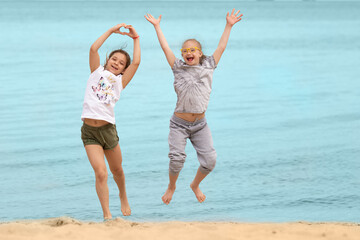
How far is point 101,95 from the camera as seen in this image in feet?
22.9

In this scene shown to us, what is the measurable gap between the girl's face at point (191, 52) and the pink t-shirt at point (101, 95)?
2.64 ft

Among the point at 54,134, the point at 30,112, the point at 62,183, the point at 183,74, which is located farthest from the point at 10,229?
the point at 30,112

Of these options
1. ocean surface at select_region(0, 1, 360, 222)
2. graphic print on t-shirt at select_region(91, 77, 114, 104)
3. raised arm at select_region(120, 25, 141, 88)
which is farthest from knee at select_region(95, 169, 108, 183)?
ocean surface at select_region(0, 1, 360, 222)

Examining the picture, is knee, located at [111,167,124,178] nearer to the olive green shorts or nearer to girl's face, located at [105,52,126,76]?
the olive green shorts

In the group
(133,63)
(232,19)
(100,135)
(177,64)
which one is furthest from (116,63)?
(232,19)

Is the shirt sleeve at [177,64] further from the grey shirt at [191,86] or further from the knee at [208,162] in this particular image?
the knee at [208,162]

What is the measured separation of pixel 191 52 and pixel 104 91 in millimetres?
1061

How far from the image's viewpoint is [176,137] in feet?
24.1

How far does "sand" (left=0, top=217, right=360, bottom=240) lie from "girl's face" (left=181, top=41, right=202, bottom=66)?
178 centimetres

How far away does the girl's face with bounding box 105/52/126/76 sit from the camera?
7.18 metres

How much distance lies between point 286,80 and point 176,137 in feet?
58.2

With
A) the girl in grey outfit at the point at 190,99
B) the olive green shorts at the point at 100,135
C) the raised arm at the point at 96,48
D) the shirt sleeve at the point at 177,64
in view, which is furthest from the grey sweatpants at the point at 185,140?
the raised arm at the point at 96,48

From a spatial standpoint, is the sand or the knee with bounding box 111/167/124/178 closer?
the sand

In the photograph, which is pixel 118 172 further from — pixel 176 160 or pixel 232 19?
pixel 232 19
